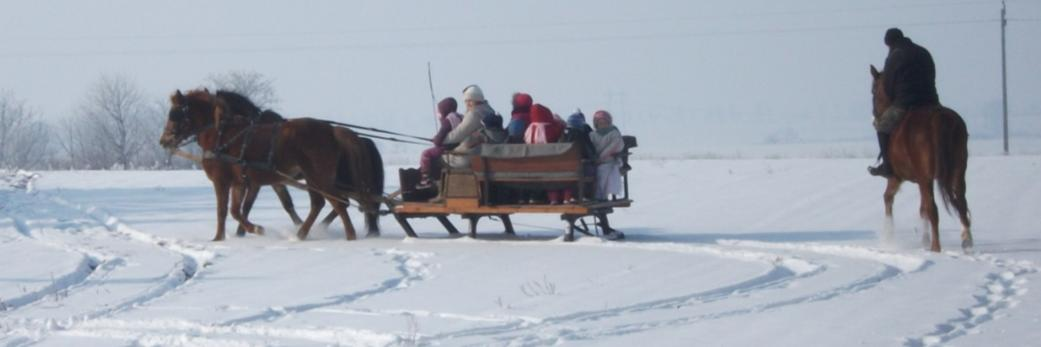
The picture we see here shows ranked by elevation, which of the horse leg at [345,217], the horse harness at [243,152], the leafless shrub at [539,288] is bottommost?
the leafless shrub at [539,288]

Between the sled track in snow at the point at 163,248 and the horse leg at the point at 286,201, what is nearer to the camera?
the sled track in snow at the point at 163,248

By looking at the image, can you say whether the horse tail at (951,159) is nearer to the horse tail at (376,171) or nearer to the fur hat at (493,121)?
the fur hat at (493,121)

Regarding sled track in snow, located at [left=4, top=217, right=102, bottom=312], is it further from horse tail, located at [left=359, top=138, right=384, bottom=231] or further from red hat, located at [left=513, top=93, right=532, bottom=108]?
red hat, located at [left=513, top=93, right=532, bottom=108]

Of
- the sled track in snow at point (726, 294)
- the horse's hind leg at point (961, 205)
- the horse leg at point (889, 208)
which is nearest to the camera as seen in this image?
the sled track in snow at point (726, 294)

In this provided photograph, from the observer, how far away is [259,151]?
16.2 meters

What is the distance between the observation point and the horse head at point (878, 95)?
45.9 ft

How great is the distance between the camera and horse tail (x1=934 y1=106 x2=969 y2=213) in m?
13.0

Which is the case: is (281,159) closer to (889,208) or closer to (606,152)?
(606,152)

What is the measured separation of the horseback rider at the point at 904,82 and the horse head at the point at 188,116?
7603 millimetres

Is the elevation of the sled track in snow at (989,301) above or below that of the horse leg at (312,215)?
below

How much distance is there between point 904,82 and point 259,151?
725 cm

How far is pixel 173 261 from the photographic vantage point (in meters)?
13.7

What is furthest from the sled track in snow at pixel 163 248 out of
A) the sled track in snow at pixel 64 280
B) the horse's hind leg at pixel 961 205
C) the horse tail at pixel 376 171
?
the horse's hind leg at pixel 961 205

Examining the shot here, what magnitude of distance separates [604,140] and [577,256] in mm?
2143
